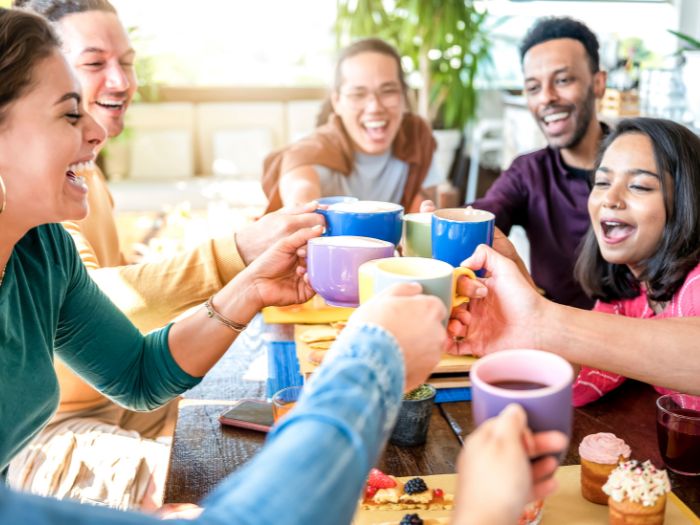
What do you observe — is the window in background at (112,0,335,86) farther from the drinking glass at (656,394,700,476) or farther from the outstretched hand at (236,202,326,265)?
the drinking glass at (656,394,700,476)

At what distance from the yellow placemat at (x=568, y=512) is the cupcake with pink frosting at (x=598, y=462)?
0.02 meters

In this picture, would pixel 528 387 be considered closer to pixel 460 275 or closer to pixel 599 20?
pixel 460 275

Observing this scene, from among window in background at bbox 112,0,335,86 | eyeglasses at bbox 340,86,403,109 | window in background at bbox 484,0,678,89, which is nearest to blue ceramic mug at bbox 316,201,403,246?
eyeglasses at bbox 340,86,403,109

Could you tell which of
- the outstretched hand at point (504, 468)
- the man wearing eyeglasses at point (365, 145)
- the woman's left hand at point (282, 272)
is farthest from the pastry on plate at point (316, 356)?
the man wearing eyeglasses at point (365, 145)

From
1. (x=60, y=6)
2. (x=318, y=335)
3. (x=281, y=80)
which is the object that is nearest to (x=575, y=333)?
(x=318, y=335)

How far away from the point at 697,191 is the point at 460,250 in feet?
2.29

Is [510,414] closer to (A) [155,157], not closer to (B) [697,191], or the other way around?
(B) [697,191]

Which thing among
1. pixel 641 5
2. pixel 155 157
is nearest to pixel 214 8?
pixel 155 157

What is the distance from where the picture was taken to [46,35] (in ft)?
3.69

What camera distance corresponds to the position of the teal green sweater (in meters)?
1.17

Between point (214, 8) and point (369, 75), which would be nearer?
point (369, 75)

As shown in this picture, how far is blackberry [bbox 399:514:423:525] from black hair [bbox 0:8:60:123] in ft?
2.58

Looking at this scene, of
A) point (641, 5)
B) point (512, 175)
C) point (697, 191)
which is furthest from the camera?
point (641, 5)

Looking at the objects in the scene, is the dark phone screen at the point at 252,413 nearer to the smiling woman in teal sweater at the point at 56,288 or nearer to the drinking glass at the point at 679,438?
the smiling woman in teal sweater at the point at 56,288
